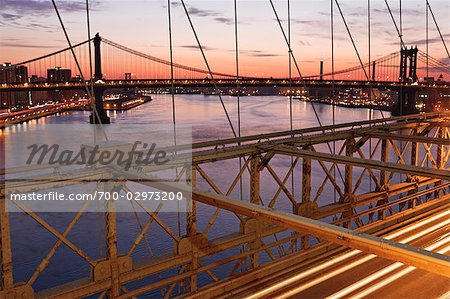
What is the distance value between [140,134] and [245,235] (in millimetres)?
48850

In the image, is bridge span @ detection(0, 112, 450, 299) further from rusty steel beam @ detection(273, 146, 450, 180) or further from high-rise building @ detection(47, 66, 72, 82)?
high-rise building @ detection(47, 66, 72, 82)

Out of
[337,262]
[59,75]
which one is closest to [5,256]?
[337,262]

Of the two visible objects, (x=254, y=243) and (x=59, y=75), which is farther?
(x=59, y=75)

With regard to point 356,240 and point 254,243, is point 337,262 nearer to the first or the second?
point 254,243

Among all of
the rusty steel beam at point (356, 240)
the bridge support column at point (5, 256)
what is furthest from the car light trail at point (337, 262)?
the bridge support column at point (5, 256)

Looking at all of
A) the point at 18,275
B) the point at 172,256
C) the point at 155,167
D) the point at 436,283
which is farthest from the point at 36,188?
the point at 18,275

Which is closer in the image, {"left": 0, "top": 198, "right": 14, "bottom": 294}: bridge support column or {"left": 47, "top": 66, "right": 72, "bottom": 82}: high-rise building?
{"left": 0, "top": 198, "right": 14, "bottom": 294}: bridge support column

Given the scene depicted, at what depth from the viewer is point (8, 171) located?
604 centimetres

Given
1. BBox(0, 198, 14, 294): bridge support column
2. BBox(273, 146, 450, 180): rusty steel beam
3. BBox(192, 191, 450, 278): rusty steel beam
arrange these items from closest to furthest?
BBox(192, 191, 450, 278): rusty steel beam < BBox(0, 198, 14, 294): bridge support column < BBox(273, 146, 450, 180): rusty steel beam

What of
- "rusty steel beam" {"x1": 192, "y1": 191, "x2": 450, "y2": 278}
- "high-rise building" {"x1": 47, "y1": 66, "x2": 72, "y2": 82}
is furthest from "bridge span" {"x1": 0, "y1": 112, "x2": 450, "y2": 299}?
"high-rise building" {"x1": 47, "y1": 66, "x2": 72, "y2": 82}

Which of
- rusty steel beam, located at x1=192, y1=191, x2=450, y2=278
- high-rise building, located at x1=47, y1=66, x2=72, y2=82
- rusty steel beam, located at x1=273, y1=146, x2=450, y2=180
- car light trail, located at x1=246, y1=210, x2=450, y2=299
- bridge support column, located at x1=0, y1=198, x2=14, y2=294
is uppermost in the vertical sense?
high-rise building, located at x1=47, y1=66, x2=72, y2=82

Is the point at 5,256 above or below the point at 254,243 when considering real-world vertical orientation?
above

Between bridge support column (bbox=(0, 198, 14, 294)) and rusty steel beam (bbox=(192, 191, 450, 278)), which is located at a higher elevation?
rusty steel beam (bbox=(192, 191, 450, 278))

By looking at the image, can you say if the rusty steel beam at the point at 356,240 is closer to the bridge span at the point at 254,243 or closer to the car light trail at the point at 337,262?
the bridge span at the point at 254,243
